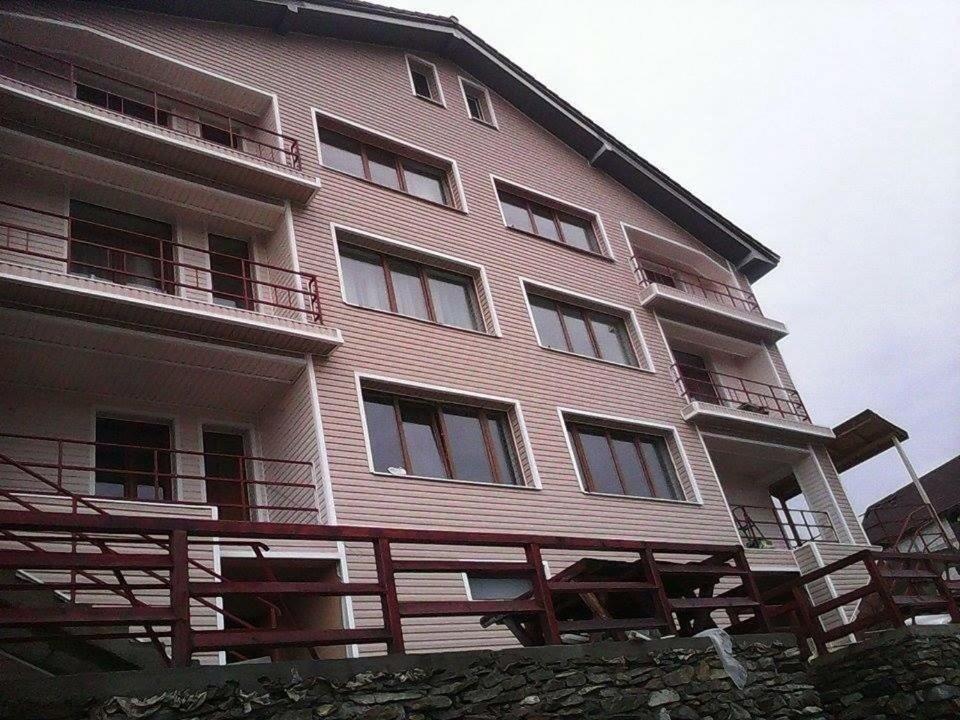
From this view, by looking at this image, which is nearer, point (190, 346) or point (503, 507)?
point (190, 346)

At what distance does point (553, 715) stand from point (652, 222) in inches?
711

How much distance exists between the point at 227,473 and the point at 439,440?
3680 mm

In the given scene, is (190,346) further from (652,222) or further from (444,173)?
(652,222)

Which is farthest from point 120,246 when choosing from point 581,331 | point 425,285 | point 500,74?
point 500,74

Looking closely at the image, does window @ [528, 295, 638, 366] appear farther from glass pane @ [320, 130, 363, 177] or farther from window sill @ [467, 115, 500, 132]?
window sill @ [467, 115, 500, 132]

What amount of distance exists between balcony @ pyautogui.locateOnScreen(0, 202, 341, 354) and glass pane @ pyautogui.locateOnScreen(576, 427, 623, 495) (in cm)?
593

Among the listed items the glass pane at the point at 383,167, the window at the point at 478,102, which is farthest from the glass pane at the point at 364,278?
the window at the point at 478,102

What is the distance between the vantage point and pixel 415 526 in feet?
42.8

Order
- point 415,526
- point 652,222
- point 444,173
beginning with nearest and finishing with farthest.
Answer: point 415,526, point 444,173, point 652,222

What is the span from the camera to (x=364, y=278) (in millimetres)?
16156

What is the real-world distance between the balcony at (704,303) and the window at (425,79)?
6.87 metres

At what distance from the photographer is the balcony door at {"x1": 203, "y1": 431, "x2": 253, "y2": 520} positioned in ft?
43.3

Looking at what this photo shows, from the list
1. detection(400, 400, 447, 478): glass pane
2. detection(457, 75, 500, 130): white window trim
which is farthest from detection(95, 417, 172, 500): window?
detection(457, 75, 500, 130): white window trim

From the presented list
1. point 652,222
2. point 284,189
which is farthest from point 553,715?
point 652,222
